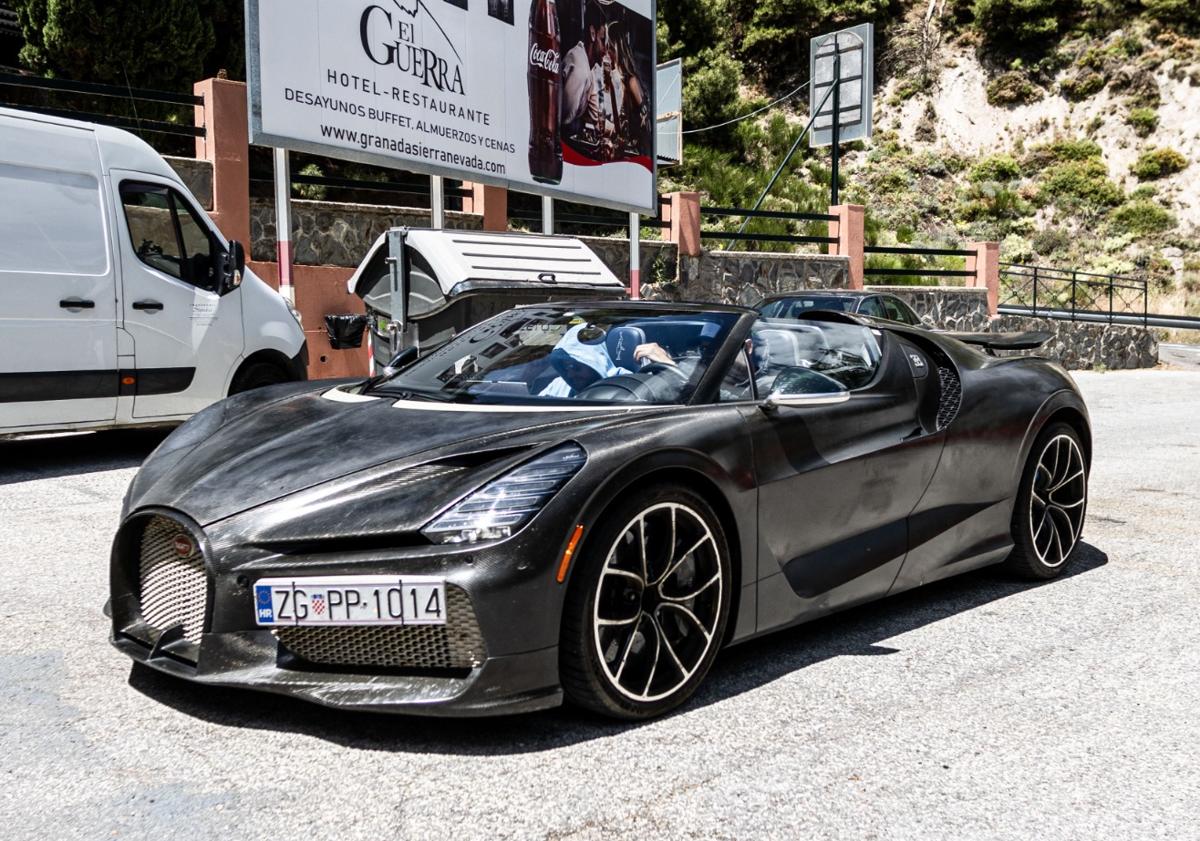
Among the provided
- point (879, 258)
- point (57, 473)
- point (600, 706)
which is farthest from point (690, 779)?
point (879, 258)

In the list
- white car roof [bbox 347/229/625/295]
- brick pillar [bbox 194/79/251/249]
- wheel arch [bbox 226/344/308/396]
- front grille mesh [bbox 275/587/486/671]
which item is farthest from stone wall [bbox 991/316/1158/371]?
front grille mesh [bbox 275/587/486/671]

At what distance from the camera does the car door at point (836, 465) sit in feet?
12.5

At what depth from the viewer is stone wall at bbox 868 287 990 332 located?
2416 cm

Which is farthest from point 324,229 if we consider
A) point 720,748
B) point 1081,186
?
point 1081,186

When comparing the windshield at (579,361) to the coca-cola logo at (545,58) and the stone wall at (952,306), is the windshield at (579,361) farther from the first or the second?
the stone wall at (952,306)

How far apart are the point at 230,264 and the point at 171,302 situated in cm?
53

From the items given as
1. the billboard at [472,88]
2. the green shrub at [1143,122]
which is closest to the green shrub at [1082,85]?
the green shrub at [1143,122]

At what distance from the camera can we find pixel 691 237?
19.4m

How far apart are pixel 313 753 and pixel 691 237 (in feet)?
55.8

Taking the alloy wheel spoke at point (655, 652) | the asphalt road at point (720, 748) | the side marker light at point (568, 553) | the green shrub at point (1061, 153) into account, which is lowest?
the asphalt road at point (720, 748)

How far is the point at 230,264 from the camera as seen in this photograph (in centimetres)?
862

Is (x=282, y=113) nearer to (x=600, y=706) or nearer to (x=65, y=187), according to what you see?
(x=65, y=187)

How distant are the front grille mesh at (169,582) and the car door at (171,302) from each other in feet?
17.0

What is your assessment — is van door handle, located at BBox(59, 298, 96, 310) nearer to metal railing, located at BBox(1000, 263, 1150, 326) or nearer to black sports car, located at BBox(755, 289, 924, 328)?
black sports car, located at BBox(755, 289, 924, 328)
